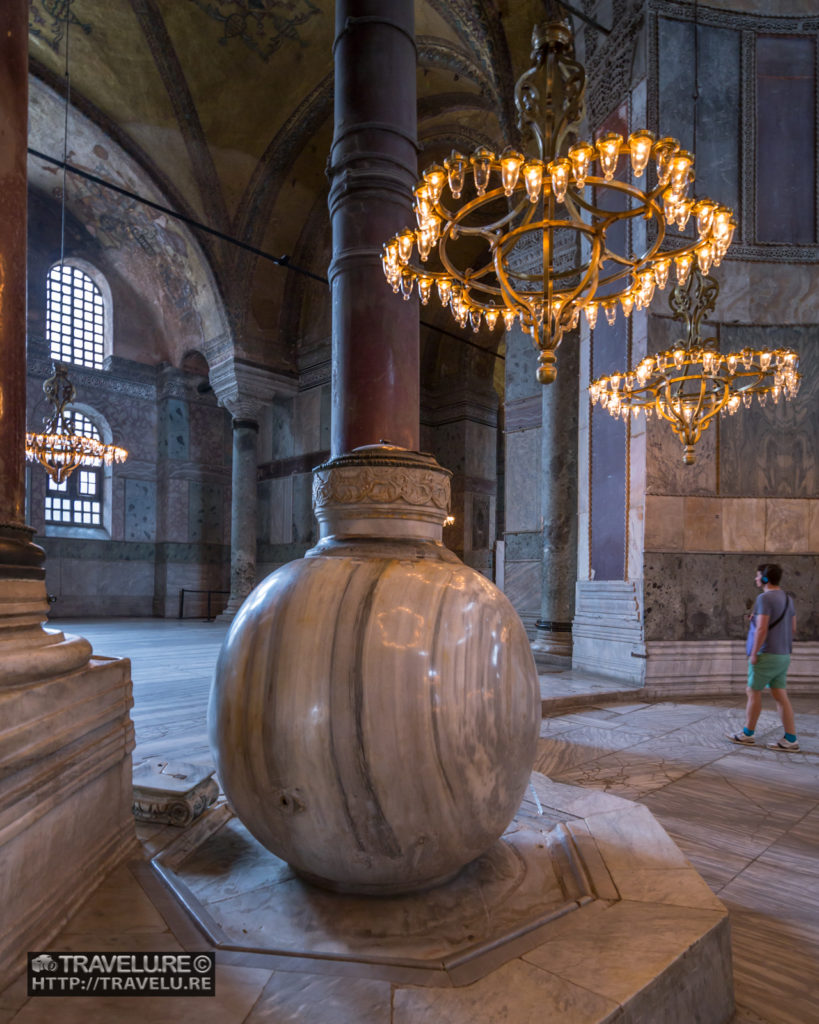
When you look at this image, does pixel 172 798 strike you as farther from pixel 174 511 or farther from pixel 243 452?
pixel 174 511

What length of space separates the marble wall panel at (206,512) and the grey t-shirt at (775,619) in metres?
15.8

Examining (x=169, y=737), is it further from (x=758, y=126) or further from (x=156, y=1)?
(x=156, y=1)

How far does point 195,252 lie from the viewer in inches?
594

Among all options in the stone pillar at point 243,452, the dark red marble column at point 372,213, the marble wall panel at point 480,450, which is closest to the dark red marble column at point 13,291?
the dark red marble column at point 372,213

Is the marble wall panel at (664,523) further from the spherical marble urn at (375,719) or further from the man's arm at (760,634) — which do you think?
the spherical marble urn at (375,719)

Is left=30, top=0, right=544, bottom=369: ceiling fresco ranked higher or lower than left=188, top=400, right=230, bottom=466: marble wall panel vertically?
higher

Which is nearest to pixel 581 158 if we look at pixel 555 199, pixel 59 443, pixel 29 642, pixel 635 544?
pixel 555 199

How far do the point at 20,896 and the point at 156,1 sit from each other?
15.7 meters

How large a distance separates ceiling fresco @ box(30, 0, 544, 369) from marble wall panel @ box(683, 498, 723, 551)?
24.3 ft

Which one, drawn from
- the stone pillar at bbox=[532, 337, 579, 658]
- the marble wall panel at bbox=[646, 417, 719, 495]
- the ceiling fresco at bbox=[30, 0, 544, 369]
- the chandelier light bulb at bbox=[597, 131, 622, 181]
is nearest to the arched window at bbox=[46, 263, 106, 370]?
the ceiling fresco at bbox=[30, 0, 544, 369]

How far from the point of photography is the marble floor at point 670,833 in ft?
4.14

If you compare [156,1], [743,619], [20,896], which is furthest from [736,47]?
[156,1]

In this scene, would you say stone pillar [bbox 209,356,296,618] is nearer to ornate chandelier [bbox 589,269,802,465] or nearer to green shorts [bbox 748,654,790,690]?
ornate chandelier [bbox 589,269,802,465]

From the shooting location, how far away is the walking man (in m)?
4.77
